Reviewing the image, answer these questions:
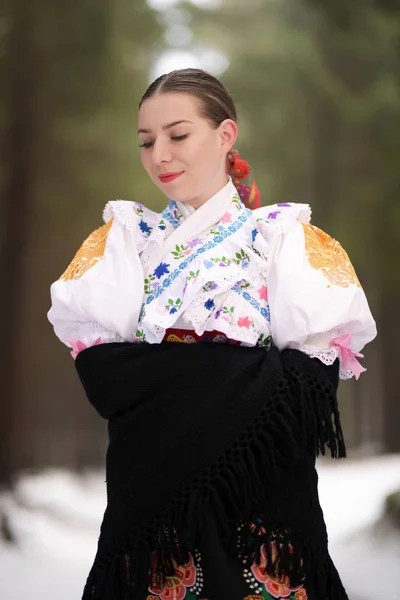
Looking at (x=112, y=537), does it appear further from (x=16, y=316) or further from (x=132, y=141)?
(x=132, y=141)

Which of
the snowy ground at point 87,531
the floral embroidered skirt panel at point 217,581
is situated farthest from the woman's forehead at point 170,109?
the snowy ground at point 87,531

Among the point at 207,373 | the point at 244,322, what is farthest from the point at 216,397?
the point at 244,322

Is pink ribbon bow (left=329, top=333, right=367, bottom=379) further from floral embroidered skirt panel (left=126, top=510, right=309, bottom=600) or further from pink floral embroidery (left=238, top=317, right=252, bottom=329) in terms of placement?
floral embroidered skirt panel (left=126, top=510, right=309, bottom=600)

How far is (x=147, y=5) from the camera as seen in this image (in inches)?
177

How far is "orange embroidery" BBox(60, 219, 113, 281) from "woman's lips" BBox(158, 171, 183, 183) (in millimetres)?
132

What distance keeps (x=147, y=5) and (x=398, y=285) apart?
84.3 inches

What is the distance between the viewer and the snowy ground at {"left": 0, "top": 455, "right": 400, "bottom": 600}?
260cm

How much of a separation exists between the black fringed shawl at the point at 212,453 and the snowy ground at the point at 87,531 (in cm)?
123

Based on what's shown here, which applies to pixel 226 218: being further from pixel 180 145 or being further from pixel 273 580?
pixel 273 580

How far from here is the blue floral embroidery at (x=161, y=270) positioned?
4.75 ft

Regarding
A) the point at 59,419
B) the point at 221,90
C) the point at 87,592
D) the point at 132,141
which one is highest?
the point at 132,141

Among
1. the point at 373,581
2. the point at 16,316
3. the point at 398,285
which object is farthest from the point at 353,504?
the point at 16,316

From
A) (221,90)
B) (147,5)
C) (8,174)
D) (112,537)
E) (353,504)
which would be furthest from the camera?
(147,5)

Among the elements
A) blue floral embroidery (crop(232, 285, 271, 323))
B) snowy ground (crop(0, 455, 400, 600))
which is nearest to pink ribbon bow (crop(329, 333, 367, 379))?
blue floral embroidery (crop(232, 285, 271, 323))
